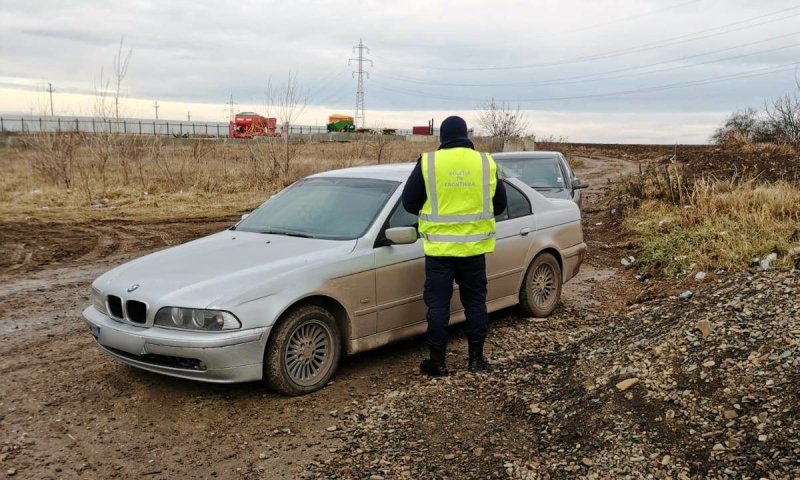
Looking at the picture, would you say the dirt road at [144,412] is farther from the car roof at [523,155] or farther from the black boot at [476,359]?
the car roof at [523,155]

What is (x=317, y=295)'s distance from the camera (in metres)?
4.76

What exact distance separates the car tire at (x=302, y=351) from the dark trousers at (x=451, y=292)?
0.70 m

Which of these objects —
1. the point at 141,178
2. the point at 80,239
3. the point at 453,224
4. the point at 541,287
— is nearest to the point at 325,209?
the point at 453,224

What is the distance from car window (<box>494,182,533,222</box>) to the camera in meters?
6.43

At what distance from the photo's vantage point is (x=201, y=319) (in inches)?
172

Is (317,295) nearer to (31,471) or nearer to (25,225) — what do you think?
(31,471)

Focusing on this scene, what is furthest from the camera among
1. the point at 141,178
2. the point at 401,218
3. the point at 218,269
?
the point at 141,178

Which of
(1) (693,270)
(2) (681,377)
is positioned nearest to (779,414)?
(2) (681,377)

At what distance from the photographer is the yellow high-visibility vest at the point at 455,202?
5.00 m

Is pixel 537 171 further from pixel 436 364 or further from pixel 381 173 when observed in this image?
pixel 436 364

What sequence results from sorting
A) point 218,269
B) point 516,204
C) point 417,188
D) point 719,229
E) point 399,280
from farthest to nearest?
point 719,229, point 516,204, point 399,280, point 417,188, point 218,269

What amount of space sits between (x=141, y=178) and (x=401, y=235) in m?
15.8

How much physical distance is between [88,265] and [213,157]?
484 inches

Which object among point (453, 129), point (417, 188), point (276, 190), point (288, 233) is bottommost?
point (276, 190)
